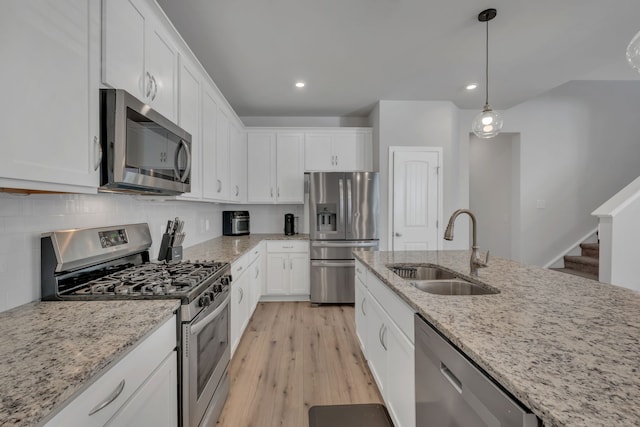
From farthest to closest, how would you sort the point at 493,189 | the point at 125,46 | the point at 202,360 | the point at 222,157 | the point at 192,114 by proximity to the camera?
the point at 493,189 → the point at 222,157 → the point at 192,114 → the point at 202,360 → the point at 125,46

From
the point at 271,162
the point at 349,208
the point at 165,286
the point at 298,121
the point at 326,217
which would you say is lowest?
the point at 165,286

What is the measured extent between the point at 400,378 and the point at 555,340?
2.48 feet

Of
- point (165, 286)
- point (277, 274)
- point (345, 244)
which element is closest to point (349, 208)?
point (345, 244)

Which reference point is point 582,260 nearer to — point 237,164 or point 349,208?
point 349,208

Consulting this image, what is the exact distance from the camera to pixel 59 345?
2.68 feet

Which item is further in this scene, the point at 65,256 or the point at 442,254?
the point at 442,254

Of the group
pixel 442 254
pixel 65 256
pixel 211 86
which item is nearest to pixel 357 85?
pixel 211 86

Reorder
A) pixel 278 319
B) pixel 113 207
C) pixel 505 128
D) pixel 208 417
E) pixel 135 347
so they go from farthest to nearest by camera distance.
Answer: pixel 505 128 → pixel 278 319 → pixel 113 207 → pixel 208 417 → pixel 135 347

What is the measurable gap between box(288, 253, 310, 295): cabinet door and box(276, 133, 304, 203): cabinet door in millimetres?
819

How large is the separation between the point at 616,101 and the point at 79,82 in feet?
21.6

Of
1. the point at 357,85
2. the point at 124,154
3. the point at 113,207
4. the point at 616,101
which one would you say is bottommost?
the point at 113,207

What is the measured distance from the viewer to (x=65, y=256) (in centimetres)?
127

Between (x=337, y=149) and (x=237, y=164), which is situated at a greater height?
(x=337, y=149)

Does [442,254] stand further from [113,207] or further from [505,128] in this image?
[505,128]
